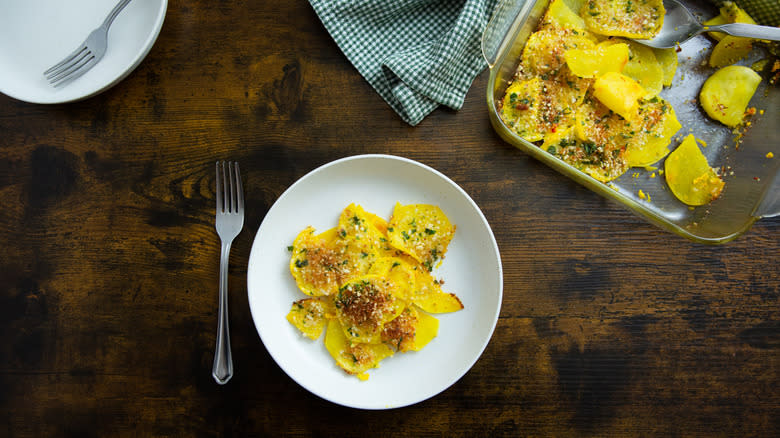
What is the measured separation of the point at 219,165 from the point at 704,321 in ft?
5.91

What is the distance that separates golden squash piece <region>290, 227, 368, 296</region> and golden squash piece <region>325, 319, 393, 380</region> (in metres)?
0.14

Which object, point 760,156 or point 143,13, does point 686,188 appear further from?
point 143,13

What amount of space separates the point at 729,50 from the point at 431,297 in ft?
4.25

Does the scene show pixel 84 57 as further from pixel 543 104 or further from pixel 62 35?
pixel 543 104

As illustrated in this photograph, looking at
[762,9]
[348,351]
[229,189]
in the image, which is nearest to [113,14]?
[229,189]

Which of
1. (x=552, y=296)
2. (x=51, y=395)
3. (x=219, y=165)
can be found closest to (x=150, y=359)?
(x=51, y=395)

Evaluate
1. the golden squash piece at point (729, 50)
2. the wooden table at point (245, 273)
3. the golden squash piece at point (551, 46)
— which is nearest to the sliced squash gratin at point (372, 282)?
the wooden table at point (245, 273)

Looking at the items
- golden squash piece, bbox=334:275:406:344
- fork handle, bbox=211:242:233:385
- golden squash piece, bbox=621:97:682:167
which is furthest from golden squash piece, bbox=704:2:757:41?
fork handle, bbox=211:242:233:385

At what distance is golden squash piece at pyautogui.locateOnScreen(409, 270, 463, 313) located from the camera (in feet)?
4.43

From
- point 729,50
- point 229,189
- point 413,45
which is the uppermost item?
point 729,50

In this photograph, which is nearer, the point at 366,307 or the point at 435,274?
the point at 366,307

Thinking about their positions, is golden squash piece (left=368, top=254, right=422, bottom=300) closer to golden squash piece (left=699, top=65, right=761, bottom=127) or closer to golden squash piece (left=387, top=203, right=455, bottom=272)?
golden squash piece (left=387, top=203, right=455, bottom=272)

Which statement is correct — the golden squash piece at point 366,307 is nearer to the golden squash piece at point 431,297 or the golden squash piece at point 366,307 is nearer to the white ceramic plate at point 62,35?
the golden squash piece at point 431,297

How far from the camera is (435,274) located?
141cm
